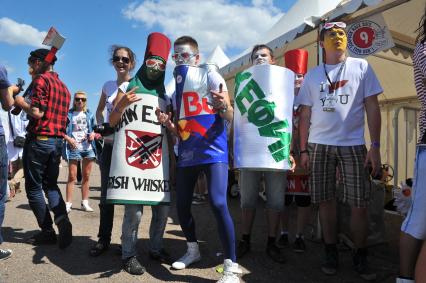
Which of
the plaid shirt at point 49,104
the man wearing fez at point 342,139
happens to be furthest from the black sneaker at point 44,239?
Result: the man wearing fez at point 342,139

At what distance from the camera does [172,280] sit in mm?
2695

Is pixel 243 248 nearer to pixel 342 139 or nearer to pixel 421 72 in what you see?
pixel 342 139

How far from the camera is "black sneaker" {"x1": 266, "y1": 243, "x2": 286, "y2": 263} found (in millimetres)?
Answer: 3117

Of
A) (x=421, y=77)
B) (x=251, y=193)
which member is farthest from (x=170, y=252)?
(x=421, y=77)

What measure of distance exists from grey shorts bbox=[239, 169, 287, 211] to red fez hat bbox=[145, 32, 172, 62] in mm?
1222

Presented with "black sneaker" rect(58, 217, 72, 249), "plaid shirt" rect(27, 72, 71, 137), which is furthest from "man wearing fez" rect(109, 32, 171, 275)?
"plaid shirt" rect(27, 72, 71, 137)

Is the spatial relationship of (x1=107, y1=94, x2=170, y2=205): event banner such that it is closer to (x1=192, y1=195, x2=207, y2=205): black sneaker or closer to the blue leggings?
the blue leggings

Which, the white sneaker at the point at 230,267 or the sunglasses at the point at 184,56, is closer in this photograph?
the white sneaker at the point at 230,267

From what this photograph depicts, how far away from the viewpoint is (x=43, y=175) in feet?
11.6

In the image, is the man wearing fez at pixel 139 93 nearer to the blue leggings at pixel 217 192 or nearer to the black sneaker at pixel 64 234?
the blue leggings at pixel 217 192

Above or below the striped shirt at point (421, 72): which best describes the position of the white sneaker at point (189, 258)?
below

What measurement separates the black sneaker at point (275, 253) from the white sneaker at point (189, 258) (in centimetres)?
63

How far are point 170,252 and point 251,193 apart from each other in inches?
36.6

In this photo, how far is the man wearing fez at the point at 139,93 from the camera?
9.17ft
